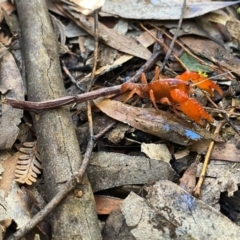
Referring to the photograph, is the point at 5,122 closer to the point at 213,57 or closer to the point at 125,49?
the point at 125,49

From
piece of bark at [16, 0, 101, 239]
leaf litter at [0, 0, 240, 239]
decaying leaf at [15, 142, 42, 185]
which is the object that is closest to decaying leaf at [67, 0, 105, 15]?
leaf litter at [0, 0, 240, 239]

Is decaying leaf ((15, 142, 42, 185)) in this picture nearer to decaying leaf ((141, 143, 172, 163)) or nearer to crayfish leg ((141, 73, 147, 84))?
decaying leaf ((141, 143, 172, 163))

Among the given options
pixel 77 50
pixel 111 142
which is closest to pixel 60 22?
pixel 77 50

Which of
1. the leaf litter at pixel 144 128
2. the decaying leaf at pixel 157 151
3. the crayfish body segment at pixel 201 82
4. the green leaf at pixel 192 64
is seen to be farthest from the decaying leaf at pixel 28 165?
the green leaf at pixel 192 64

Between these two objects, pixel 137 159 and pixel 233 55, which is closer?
pixel 137 159

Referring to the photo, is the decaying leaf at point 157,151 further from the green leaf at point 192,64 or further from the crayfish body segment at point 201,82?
the green leaf at point 192,64

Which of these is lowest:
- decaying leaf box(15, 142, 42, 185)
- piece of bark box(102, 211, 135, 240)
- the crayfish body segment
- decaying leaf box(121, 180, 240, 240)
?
piece of bark box(102, 211, 135, 240)

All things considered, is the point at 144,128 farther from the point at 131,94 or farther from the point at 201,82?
the point at 201,82

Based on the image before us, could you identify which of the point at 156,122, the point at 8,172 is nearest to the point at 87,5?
the point at 156,122
